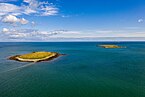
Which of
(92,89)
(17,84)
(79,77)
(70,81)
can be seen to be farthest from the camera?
(79,77)

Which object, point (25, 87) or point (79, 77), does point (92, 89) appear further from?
point (25, 87)

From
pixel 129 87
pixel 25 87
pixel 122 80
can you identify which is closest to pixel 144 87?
pixel 129 87

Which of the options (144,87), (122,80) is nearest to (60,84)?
(122,80)

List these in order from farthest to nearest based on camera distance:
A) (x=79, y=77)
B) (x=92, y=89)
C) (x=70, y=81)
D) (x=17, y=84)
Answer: (x=79, y=77) → (x=70, y=81) → (x=17, y=84) → (x=92, y=89)

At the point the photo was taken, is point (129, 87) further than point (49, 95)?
Yes

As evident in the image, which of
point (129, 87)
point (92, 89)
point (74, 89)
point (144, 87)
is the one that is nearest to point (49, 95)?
point (74, 89)

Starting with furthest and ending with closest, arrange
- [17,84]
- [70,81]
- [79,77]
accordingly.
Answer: [79,77]
[70,81]
[17,84]

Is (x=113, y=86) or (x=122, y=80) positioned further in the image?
(x=122, y=80)

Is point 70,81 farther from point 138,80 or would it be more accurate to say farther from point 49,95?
point 138,80

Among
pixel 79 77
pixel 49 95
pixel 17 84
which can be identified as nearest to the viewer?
pixel 49 95
